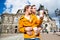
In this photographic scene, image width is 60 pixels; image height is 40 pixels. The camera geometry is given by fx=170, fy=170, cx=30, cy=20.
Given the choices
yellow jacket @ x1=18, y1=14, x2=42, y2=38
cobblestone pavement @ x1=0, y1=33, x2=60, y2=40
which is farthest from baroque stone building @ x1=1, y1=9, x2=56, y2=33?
yellow jacket @ x1=18, y1=14, x2=42, y2=38

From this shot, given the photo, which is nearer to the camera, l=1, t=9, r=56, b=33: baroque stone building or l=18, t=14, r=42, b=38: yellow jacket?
l=18, t=14, r=42, b=38: yellow jacket

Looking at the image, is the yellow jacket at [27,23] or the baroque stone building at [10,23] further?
the baroque stone building at [10,23]

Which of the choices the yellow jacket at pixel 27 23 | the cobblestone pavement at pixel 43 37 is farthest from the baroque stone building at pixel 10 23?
the yellow jacket at pixel 27 23

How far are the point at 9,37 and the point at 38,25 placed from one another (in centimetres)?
130

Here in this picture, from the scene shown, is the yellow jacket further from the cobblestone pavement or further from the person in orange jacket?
the cobblestone pavement

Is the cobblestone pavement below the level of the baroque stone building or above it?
below

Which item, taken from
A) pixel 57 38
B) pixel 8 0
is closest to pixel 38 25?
pixel 8 0

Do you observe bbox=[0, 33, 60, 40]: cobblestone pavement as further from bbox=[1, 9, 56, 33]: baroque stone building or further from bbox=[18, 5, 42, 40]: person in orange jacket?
bbox=[18, 5, 42, 40]: person in orange jacket

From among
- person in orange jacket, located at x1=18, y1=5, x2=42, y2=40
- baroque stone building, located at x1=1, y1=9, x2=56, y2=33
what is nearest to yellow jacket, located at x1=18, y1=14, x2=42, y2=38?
person in orange jacket, located at x1=18, y1=5, x2=42, y2=40

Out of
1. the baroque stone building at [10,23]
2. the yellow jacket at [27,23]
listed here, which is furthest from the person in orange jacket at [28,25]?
the baroque stone building at [10,23]

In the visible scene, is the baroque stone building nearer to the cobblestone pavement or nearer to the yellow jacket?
the cobblestone pavement

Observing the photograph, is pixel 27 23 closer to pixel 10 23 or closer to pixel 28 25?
pixel 28 25

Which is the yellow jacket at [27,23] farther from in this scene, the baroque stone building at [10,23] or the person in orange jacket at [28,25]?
the baroque stone building at [10,23]

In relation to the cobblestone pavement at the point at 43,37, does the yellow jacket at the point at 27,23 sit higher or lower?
higher
